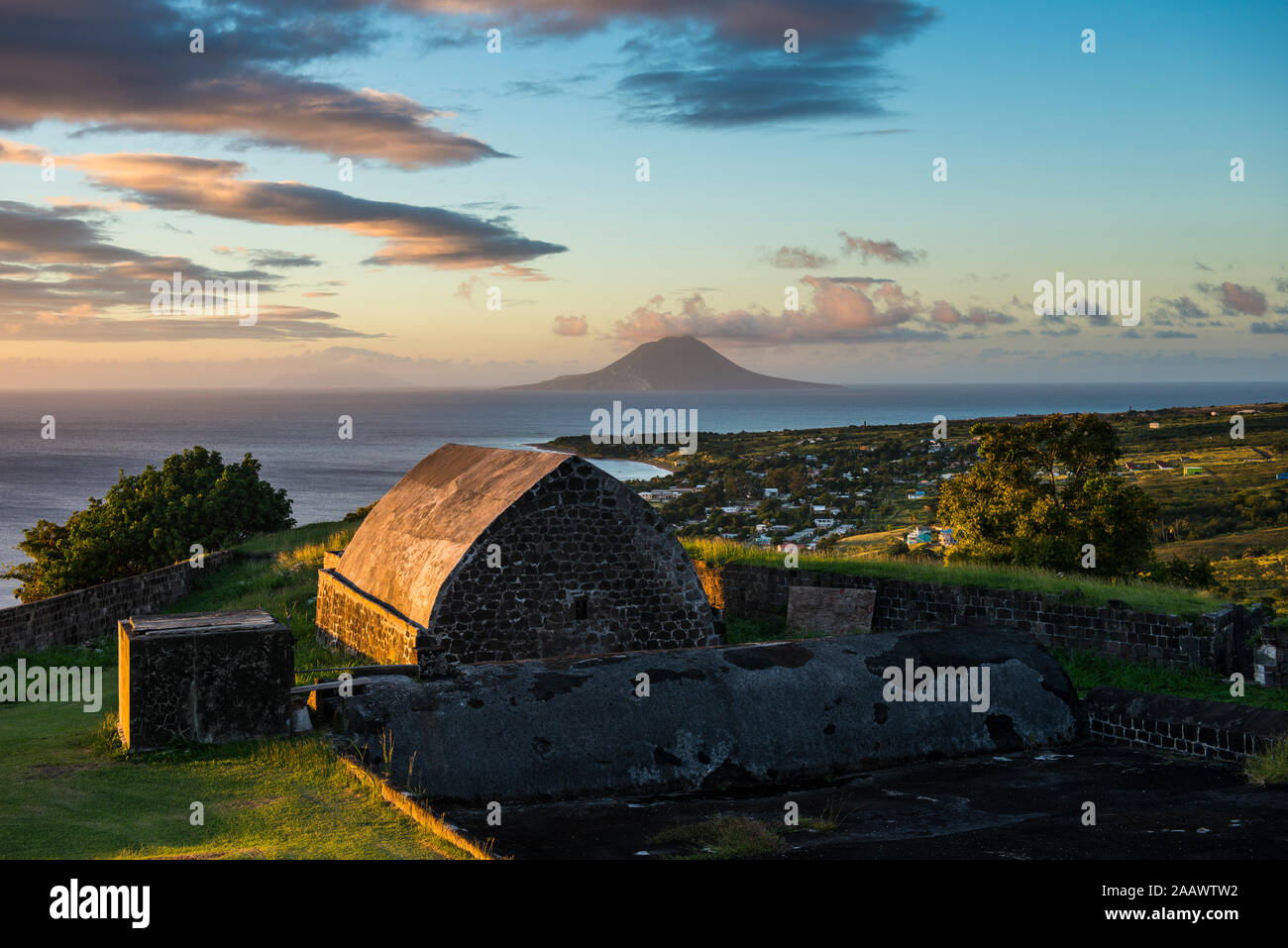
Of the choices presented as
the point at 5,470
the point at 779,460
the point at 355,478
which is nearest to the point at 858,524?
the point at 779,460

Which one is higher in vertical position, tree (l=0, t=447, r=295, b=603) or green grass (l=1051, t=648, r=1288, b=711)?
tree (l=0, t=447, r=295, b=603)

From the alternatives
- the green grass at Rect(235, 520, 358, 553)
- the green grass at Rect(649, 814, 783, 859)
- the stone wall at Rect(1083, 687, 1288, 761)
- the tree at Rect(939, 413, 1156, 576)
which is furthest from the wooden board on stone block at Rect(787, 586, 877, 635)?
the green grass at Rect(235, 520, 358, 553)

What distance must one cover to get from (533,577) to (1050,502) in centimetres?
1815

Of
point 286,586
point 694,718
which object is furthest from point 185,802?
point 286,586

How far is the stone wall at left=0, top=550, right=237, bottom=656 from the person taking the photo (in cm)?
2423

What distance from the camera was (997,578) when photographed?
2169 centimetres

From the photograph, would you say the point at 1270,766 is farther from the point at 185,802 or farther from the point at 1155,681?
the point at 185,802

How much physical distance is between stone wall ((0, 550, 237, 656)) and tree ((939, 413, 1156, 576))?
21807 millimetres

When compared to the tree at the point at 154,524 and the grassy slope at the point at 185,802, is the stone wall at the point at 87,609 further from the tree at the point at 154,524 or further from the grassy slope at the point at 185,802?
the grassy slope at the point at 185,802

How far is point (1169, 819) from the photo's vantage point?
31.2 feet

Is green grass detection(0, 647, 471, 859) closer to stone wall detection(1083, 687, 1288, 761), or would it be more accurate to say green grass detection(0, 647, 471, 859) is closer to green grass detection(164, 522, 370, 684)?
green grass detection(164, 522, 370, 684)

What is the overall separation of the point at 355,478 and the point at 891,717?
135 metres

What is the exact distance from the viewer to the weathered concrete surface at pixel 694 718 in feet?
35.7
